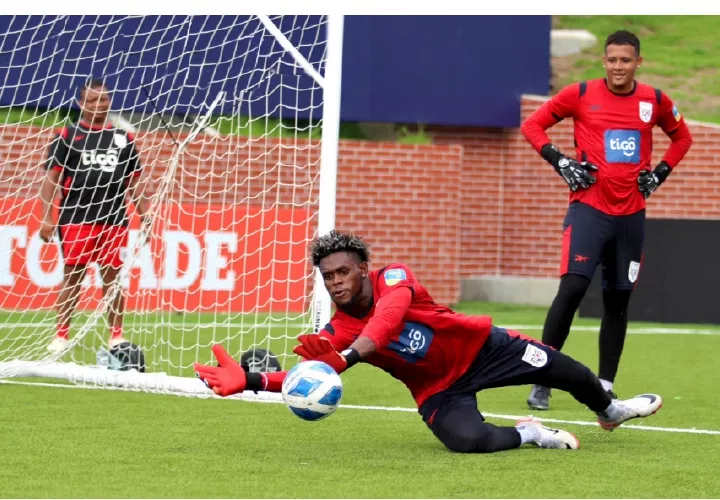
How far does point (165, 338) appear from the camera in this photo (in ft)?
35.1

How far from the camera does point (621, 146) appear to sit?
726 centimetres

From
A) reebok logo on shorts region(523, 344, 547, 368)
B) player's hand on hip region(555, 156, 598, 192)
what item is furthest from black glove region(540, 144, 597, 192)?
reebok logo on shorts region(523, 344, 547, 368)

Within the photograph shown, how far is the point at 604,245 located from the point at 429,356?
76.1 inches

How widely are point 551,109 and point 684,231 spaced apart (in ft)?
22.2

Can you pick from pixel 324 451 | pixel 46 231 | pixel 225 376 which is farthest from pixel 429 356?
pixel 46 231

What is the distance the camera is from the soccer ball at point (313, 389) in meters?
5.13

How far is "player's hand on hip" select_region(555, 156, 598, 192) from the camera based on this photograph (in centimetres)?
716

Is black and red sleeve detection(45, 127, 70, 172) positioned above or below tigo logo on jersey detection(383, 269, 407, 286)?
above

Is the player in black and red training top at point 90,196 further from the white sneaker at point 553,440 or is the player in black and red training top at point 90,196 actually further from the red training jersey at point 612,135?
the white sneaker at point 553,440

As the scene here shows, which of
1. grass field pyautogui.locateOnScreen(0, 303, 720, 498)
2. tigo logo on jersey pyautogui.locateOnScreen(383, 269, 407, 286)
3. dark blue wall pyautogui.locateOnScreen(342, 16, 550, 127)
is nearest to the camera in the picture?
grass field pyautogui.locateOnScreen(0, 303, 720, 498)

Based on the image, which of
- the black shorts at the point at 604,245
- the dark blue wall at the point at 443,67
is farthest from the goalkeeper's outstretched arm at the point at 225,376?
the dark blue wall at the point at 443,67

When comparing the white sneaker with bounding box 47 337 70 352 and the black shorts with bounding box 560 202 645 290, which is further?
the white sneaker with bounding box 47 337 70 352

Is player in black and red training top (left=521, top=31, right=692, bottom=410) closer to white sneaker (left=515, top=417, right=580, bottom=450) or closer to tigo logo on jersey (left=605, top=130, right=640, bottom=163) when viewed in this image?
tigo logo on jersey (left=605, top=130, right=640, bottom=163)

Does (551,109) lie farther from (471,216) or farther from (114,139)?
(471,216)
